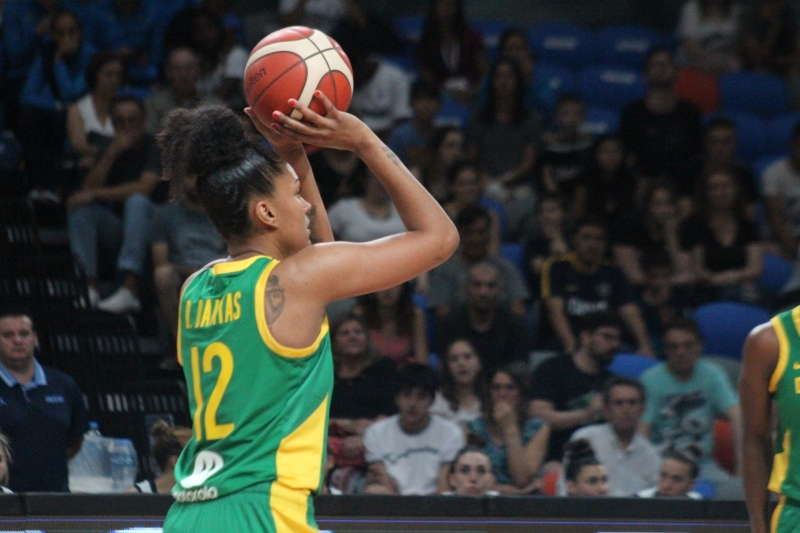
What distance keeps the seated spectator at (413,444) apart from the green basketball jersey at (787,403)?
2.81 m

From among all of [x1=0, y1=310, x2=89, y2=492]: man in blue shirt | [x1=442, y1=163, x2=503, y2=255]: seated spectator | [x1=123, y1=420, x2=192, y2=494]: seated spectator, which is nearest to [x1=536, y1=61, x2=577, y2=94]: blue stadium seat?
[x1=442, y1=163, x2=503, y2=255]: seated spectator

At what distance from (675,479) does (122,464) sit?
2590 mm

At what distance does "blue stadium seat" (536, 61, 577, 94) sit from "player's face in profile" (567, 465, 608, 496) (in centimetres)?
494

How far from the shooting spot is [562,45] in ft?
34.8

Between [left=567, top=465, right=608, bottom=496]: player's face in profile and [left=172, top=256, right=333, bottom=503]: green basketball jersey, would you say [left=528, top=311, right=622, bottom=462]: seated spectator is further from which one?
[left=172, top=256, right=333, bottom=503]: green basketball jersey

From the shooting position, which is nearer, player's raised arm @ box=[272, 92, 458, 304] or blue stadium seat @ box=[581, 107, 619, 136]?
player's raised arm @ box=[272, 92, 458, 304]

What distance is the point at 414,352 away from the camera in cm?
677

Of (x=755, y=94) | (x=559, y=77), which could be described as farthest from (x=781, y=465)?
(x=755, y=94)

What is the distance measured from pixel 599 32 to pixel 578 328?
459cm

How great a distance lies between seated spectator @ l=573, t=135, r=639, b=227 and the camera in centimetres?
824

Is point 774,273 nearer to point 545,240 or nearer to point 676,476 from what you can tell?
point 545,240

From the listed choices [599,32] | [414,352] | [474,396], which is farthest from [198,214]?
[599,32]

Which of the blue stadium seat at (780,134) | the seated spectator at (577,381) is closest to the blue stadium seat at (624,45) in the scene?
the blue stadium seat at (780,134)

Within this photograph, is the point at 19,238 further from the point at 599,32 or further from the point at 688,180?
the point at 599,32
